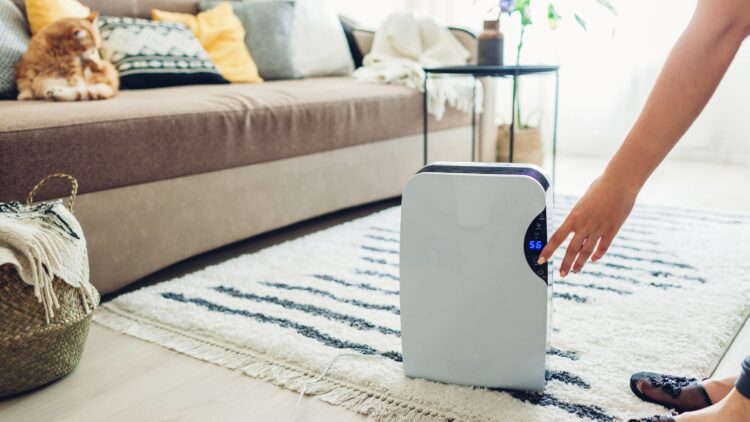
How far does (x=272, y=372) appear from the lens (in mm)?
1111

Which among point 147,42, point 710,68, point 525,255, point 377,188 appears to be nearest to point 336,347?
point 525,255

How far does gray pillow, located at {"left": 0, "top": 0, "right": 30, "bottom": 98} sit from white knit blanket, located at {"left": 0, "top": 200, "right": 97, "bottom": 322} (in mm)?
724

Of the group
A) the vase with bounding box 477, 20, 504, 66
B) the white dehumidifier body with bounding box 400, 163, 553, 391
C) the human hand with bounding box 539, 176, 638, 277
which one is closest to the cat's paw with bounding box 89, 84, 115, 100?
the white dehumidifier body with bounding box 400, 163, 553, 391

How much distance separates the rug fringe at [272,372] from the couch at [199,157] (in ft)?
0.60

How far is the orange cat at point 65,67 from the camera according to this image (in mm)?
1652

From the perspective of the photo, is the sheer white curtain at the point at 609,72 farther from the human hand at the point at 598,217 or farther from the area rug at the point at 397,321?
the human hand at the point at 598,217

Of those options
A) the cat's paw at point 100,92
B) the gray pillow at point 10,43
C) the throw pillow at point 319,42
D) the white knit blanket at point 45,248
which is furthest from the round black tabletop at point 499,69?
the white knit blanket at point 45,248

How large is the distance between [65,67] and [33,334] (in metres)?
0.93

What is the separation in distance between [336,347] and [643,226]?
3.90ft

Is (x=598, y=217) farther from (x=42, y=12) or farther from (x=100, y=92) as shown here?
(x=42, y=12)

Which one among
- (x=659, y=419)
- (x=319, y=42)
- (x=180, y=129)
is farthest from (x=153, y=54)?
(x=659, y=419)

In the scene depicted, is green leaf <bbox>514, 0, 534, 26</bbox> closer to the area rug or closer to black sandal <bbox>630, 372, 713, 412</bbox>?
the area rug

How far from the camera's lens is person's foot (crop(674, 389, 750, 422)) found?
2.46 feet

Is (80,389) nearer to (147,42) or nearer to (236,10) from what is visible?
(147,42)
